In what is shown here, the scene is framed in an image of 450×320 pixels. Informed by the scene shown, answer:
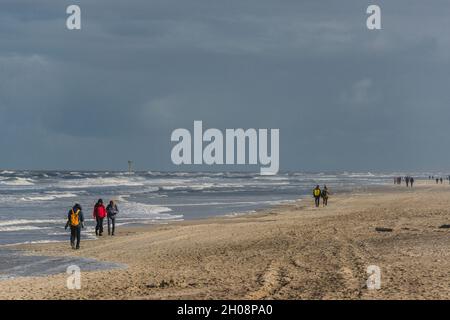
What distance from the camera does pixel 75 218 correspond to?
20.8 m

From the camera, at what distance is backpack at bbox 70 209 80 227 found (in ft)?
67.8

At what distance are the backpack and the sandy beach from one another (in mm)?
A: 837

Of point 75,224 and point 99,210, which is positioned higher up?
point 99,210

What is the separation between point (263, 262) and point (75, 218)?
7.14 meters

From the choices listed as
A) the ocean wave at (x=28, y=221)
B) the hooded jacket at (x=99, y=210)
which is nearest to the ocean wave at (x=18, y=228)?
the ocean wave at (x=28, y=221)

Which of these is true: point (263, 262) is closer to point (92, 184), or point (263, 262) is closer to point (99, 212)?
point (99, 212)

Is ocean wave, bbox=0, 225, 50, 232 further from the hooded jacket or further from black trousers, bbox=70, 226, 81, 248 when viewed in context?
black trousers, bbox=70, 226, 81, 248

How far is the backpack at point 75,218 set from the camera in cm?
2067

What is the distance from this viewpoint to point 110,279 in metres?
14.4

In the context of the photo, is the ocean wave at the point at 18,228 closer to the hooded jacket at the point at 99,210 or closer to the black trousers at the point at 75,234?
the hooded jacket at the point at 99,210

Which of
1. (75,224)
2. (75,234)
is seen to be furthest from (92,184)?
(75,224)

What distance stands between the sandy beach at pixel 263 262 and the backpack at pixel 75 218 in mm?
837
